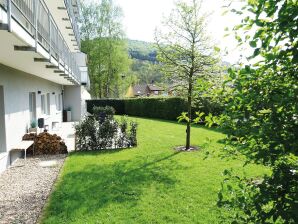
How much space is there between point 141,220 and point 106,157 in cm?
572

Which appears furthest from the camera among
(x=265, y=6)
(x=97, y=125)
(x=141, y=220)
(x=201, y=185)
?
(x=97, y=125)

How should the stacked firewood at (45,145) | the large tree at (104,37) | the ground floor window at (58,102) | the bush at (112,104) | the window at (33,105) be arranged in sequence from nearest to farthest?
the stacked firewood at (45,145) → the window at (33,105) → the ground floor window at (58,102) → the bush at (112,104) → the large tree at (104,37)

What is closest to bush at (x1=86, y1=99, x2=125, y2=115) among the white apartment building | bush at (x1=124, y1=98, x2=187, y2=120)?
bush at (x1=124, y1=98, x2=187, y2=120)

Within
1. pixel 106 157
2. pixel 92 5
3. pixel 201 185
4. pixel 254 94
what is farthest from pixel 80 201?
pixel 92 5

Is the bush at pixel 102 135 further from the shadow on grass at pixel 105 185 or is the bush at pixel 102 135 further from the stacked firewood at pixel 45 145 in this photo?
the shadow on grass at pixel 105 185

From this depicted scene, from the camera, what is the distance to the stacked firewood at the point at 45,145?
12.0 meters

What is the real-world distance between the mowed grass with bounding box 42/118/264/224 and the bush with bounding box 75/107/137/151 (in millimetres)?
748

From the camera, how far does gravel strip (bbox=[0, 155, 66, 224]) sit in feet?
20.0

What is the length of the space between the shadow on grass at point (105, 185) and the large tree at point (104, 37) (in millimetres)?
35210

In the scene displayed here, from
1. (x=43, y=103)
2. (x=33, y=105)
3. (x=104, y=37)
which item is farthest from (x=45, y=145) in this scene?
(x=104, y=37)

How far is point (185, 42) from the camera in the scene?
497 inches

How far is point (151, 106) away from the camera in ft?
99.5

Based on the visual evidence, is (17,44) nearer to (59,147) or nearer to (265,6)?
(265,6)

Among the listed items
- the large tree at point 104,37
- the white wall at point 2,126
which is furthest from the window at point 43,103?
the large tree at point 104,37
